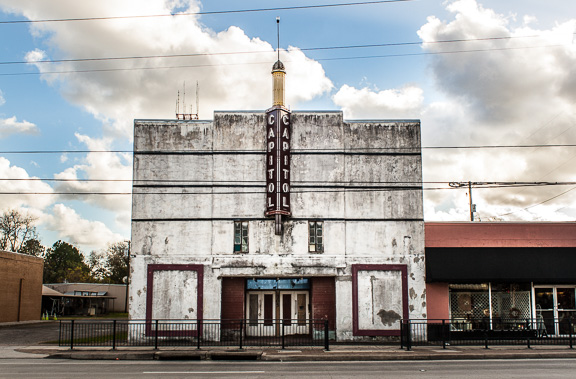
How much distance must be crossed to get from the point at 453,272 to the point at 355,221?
5051 mm

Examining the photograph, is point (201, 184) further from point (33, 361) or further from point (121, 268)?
point (121, 268)

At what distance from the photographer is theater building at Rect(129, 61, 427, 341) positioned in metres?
25.3

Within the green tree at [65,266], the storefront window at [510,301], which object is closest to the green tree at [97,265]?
the green tree at [65,266]

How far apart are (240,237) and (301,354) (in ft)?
24.3

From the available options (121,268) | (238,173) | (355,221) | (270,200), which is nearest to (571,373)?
(355,221)

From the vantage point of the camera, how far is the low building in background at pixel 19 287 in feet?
140

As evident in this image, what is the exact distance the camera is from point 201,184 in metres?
26.1

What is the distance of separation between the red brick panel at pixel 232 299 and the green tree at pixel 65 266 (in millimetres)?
73944

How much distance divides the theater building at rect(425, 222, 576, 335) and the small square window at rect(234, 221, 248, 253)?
28.1 ft

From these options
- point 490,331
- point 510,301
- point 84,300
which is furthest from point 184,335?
point 84,300

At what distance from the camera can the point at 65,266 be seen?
329 ft

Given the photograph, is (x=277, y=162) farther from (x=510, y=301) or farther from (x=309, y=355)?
(x=510, y=301)

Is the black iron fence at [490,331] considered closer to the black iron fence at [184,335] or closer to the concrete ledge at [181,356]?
the black iron fence at [184,335]

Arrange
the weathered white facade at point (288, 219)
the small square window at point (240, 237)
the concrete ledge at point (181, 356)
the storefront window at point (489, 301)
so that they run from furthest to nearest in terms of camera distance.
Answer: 1. the storefront window at point (489, 301)
2. the small square window at point (240, 237)
3. the weathered white facade at point (288, 219)
4. the concrete ledge at point (181, 356)
